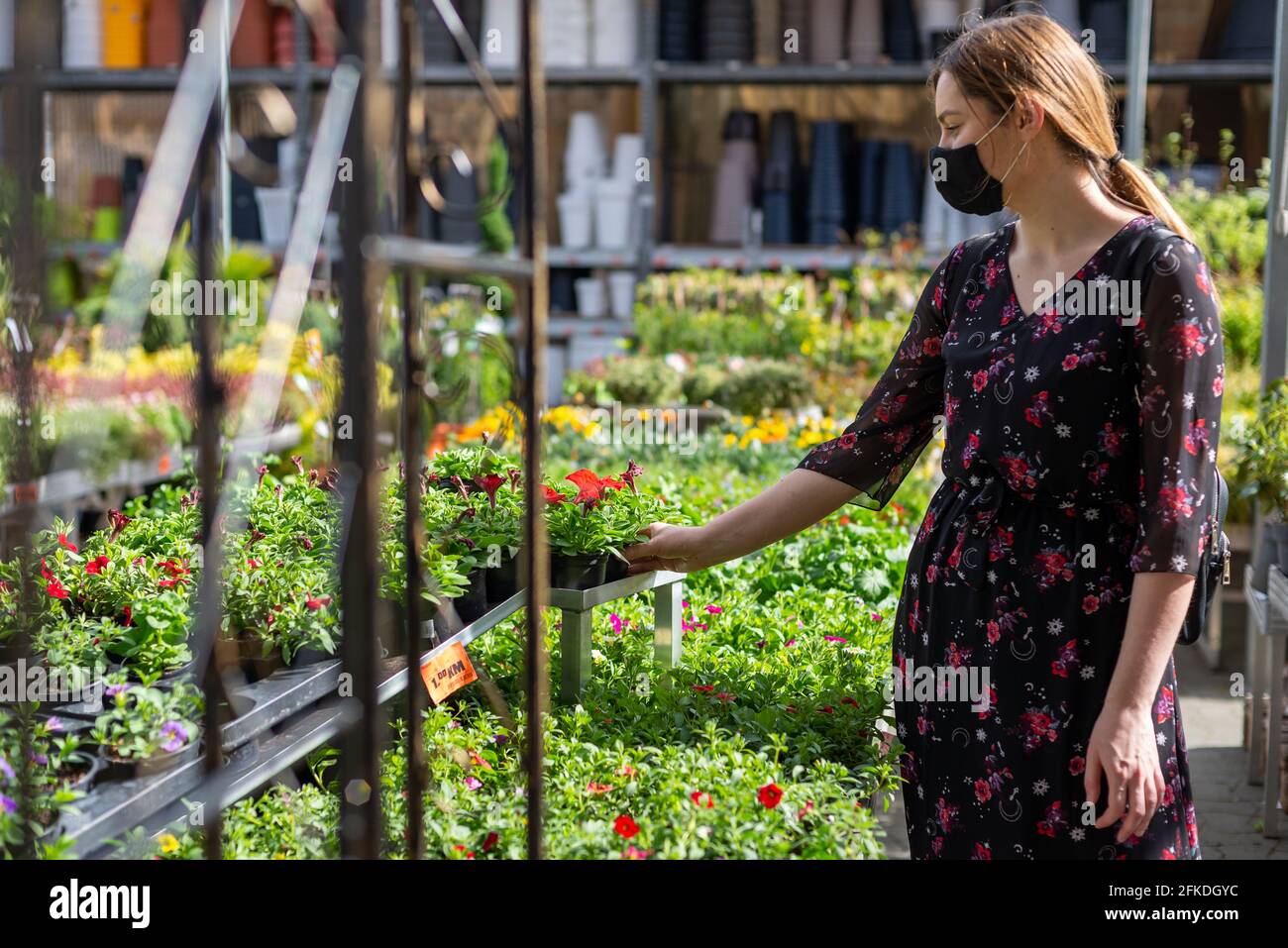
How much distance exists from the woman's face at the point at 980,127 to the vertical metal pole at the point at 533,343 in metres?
0.73

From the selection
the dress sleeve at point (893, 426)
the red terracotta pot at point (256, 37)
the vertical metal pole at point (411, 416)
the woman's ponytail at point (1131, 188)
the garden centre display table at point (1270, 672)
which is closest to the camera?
the vertical metal pole at point (411, 416)

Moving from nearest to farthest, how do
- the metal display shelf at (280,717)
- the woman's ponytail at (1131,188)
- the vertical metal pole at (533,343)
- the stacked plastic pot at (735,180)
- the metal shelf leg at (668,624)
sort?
1. the vertical metal pole at (533,343)
2. the metal display shelf at (280,717)
3. the woman's ponytail at (1131,188)
4. the metal shelf leg at (668,624)
5. the stacked plastic pot at (735,180)

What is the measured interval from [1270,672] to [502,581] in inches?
92.9

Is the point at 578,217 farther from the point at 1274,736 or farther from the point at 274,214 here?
the point at 1274,736

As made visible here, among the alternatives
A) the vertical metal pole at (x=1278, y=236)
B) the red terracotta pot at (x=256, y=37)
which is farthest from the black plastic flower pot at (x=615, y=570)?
the red terracotta pot at (x=256, y=37)

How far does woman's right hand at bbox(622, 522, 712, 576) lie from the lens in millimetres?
2072

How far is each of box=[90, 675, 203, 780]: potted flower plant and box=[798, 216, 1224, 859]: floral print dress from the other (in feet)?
3.25

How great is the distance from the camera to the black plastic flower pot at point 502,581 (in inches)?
83.1

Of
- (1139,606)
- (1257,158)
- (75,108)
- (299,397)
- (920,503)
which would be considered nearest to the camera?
(1139,606)

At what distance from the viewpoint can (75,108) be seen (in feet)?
31.8

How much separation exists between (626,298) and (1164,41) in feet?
14.0

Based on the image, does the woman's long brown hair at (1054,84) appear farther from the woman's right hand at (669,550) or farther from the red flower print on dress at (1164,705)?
the woman's right hand at (669,550)
